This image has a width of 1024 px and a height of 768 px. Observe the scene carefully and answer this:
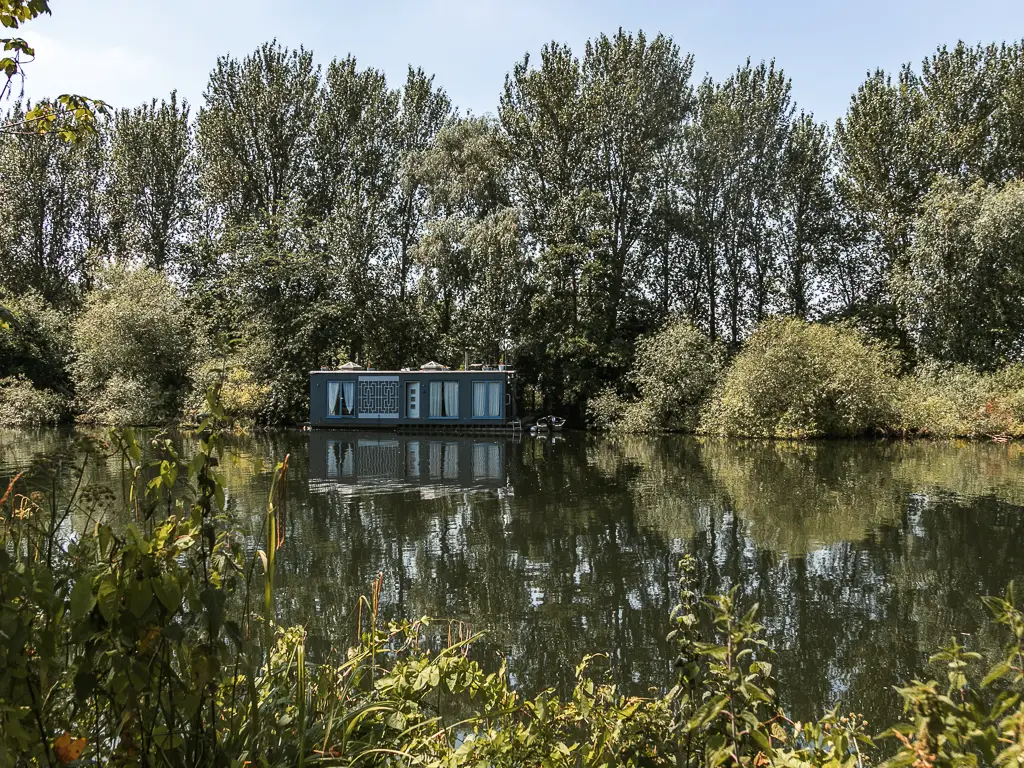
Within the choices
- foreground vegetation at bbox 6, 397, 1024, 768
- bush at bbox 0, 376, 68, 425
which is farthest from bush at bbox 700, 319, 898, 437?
bush at bbox 0, 376, 68, 425

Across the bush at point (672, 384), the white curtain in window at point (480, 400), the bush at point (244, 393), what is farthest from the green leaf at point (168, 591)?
the bush at point (672, 384)

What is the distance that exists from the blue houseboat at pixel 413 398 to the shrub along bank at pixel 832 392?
4754mm

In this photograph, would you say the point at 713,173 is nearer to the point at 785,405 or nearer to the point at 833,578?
the point at 785,405

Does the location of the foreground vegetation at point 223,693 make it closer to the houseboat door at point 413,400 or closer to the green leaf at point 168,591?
the green leaf at point 168,591

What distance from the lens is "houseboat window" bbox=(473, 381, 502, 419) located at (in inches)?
873

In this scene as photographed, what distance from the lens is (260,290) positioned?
25.9 m

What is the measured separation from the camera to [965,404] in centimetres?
1916

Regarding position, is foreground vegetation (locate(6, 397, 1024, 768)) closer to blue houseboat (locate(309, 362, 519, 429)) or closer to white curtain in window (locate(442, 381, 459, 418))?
blue houseboat (locate(309, 362, 519, 429))

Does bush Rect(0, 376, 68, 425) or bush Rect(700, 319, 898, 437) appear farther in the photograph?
bush Rect(0, 376, 68, 425)

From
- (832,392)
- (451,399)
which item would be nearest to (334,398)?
(451,399)

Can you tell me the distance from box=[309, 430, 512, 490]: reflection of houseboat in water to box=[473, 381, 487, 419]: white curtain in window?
133 centimetres

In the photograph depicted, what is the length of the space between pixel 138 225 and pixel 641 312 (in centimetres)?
2124

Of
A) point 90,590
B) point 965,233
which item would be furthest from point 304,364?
point 90,590

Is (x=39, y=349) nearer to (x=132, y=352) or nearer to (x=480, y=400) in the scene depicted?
(x=132, y=352)
